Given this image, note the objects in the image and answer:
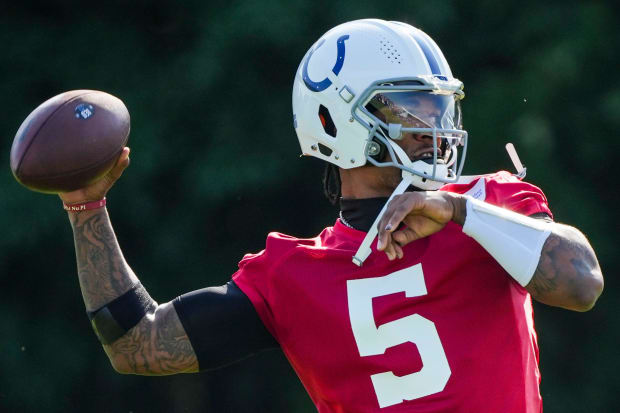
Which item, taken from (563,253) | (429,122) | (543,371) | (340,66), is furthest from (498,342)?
(543,371)

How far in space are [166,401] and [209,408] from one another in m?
0.24

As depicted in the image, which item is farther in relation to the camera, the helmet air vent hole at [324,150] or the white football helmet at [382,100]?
the helmet air vent hole at [324,150]

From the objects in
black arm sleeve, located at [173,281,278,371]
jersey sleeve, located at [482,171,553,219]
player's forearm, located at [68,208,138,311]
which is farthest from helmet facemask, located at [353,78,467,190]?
player's forearm, located at [68,208,138,311]

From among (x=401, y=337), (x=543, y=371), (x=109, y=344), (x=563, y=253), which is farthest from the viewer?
(x=543, y=371)

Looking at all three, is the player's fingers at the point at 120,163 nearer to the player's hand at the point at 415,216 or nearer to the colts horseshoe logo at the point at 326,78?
the colts horseshoe logo at the point at 326,78

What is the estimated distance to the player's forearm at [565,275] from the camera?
2504 millimetres

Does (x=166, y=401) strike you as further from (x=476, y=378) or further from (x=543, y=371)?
(x=476, y=378)

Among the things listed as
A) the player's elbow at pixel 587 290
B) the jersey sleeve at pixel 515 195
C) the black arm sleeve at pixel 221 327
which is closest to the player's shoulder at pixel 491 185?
the jersey sleeve at pixel 515 195

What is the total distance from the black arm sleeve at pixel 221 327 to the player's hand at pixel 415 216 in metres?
0.58

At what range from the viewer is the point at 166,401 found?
18.3ft

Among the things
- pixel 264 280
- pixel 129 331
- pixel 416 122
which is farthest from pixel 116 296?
pixel 416 122

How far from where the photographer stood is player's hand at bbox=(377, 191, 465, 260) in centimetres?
248

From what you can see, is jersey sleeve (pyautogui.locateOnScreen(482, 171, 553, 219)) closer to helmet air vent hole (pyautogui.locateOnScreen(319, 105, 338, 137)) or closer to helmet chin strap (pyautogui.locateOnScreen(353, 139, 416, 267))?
helmet chin strap (pyautogui.locateOnScreen(353, 139, 416, 267))

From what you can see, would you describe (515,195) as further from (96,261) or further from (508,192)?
(96,261)
